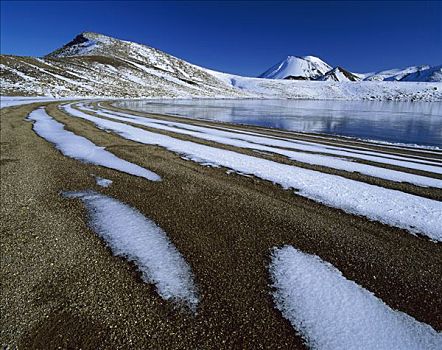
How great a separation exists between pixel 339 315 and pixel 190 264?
199 cm

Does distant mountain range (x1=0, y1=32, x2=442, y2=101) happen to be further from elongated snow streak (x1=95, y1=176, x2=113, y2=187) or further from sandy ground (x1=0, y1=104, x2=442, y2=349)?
sandy ground (x1=0, y1=104, x2=442, y2=349)

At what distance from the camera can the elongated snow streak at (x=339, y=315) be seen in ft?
8.89

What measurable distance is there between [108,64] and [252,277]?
15554 centimetres

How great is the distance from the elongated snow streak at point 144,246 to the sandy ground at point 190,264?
132 mm

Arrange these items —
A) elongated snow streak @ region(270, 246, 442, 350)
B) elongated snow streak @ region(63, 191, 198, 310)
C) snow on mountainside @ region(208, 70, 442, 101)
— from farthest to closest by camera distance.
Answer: snow on mountainside @ region(208, 70, 442, 101), elongated snow streak @ region(63, 191, 198, 310), elongated snow streak @ region(270, 246, 442, 350)

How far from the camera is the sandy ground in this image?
279 cm

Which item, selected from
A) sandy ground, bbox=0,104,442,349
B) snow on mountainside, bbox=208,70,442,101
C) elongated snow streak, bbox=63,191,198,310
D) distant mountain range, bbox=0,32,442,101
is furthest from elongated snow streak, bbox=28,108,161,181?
snow on mountainside, bbox=208,70,442,101

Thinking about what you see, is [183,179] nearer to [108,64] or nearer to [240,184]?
[240,184]

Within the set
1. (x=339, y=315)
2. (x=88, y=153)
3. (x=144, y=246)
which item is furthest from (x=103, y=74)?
(x=339, y=315)

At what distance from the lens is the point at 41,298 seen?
3.21 meters

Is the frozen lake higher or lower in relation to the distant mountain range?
lower

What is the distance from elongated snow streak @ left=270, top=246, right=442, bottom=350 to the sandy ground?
0.51 feet

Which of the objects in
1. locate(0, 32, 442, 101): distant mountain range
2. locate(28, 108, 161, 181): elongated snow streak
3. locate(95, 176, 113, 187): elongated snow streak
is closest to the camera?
locate(95, 176, 113, 187): elongated snow streak

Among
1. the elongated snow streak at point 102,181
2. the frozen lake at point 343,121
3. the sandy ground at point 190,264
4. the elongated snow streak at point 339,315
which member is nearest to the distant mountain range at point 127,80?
the frozen lake at point 343,121
